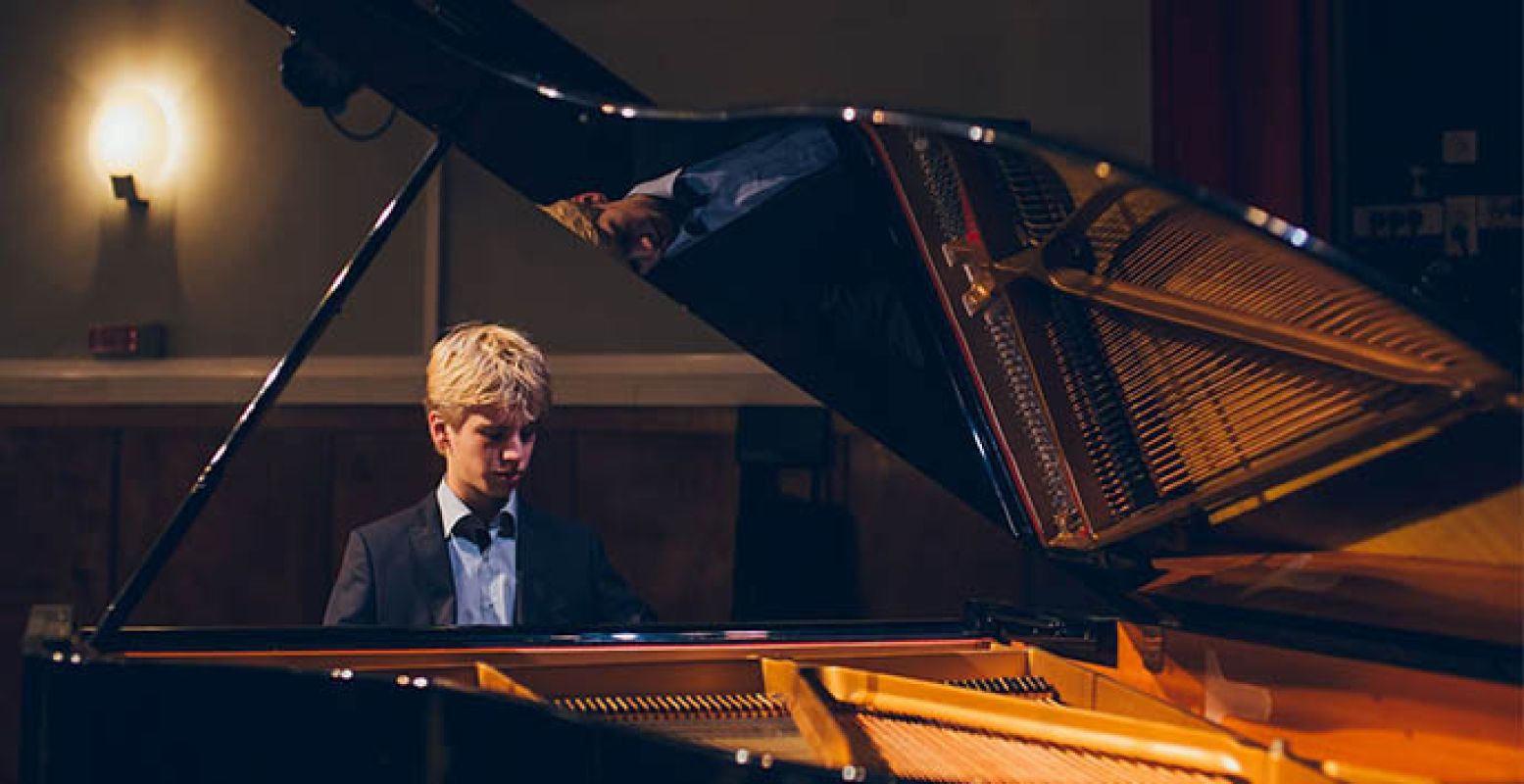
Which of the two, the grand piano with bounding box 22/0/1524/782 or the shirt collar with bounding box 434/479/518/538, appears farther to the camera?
the shirt collar with bounding box 434/479/518/538

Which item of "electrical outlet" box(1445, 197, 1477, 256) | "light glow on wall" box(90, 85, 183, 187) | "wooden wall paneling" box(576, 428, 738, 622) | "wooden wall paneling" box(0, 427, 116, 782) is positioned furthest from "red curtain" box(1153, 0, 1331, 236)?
"wooden wall paneling" box(0, 427, 116, 782)

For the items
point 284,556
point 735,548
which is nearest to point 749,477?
point 735,548

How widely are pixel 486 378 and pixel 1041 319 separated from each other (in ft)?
3.18

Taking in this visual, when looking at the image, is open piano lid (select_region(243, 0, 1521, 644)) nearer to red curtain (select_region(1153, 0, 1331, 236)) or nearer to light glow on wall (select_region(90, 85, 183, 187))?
red curtain (select_region(1153, 0, 1331, 236))

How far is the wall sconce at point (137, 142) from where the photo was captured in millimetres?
4441

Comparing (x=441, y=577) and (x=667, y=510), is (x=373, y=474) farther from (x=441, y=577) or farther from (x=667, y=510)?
(x=441, y=577)

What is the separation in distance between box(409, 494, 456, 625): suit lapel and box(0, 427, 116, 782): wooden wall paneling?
7.76ft

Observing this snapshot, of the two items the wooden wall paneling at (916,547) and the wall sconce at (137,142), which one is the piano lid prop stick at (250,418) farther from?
the wall sconce at (137,142)

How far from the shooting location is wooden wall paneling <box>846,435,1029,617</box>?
11.9ft

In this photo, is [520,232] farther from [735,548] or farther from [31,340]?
[31,340]

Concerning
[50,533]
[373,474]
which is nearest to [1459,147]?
[373,474]

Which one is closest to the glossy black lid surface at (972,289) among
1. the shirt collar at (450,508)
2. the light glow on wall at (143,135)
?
the shirt collar at (450,508)

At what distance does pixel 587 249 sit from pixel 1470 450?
2.92 metres

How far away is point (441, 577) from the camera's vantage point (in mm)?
2369
